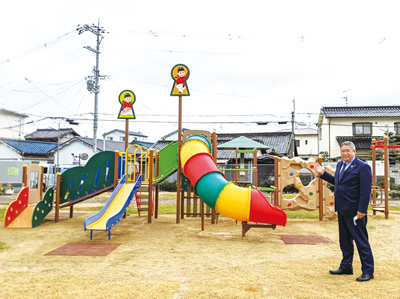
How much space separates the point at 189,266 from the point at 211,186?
7.12ft

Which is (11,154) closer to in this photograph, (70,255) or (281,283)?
(70,255)

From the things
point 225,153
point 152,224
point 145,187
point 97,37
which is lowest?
point 152,224

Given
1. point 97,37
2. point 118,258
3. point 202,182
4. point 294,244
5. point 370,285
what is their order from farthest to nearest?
point 97,37 < point 202,182 < point 294,244 < point 118,258 < point 370,285

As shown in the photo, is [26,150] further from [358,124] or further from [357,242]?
[357,242]

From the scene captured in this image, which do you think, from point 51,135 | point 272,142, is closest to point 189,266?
point 272,142

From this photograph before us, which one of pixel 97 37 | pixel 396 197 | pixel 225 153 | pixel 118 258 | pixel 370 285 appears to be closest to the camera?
pixel 370 285

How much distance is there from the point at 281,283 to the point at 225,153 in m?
24.7

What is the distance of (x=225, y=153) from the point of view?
28.5 m

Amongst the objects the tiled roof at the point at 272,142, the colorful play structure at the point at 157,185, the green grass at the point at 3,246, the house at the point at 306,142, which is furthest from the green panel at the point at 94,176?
the house at the point at 306,142

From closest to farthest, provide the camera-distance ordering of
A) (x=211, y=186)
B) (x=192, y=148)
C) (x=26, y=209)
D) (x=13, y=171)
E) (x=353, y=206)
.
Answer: (x=353, y=206) < (x=211, y=186) < (x=192, y=148) < (x=26, y=209) < (x=13, y=171)

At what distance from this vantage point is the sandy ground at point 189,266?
3619 millimetres

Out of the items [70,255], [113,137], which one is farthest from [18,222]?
[113,137]

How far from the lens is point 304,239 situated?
6.98 m

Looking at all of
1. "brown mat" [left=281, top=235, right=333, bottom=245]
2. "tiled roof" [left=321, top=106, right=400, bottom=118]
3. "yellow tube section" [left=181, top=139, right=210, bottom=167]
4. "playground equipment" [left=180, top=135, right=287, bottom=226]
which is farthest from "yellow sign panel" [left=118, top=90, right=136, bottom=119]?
"tiled roof" [left=321, top=106, right=400, bottom=118]
